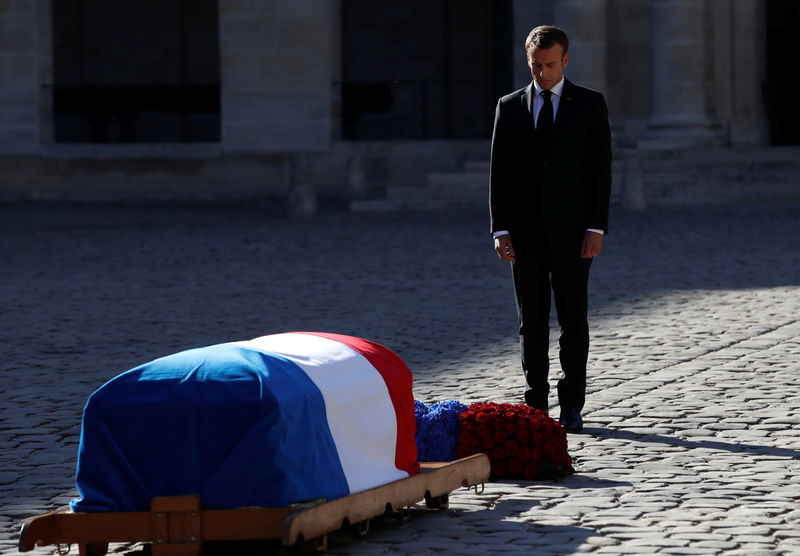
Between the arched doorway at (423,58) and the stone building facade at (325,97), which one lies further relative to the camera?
the arched doorway at (423,58)

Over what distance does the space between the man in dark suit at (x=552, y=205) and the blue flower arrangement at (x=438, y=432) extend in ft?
3.15

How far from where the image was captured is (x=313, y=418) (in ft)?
16.7

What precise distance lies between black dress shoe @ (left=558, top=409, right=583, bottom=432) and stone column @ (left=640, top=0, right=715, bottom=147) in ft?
67.2

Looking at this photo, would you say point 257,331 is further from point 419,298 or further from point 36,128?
point 36,128

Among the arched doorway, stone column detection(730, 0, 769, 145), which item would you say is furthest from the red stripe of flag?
the arched doorway

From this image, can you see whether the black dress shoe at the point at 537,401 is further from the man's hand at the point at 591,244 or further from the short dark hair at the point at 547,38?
the short dark hair at the point at 547,38

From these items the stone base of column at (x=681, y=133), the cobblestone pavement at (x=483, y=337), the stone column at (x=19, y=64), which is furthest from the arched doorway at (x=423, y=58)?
the cobblestone pavement at (x=483, y=337)

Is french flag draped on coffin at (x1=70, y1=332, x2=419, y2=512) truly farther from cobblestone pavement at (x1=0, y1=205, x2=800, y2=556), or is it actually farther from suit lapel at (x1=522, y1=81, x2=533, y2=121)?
suit lapel at (x1=522, y1=81, x2=533, y2=121)

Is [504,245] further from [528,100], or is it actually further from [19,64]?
[19,64]

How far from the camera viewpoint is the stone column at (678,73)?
90.3ft

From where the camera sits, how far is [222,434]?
16.3 ft

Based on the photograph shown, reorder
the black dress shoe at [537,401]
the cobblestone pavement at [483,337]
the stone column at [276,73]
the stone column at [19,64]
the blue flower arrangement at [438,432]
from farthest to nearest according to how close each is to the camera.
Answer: the stone column at [19,64]
the stone column at [276,73]
the black dress shoe at [537,401]
the blue flower arrangement at [438,432]
the cobblestone pavement at [483,337]

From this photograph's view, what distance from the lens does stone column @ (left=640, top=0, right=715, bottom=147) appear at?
27531mm

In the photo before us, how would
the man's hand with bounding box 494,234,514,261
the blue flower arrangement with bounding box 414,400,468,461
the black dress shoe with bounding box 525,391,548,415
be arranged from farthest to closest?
the black dress shoe with bounding box 525,391,548,415, the man's hand with bounding box 494,234,514,261, the blue flower arrangement with bounding box 414,400,468,461
